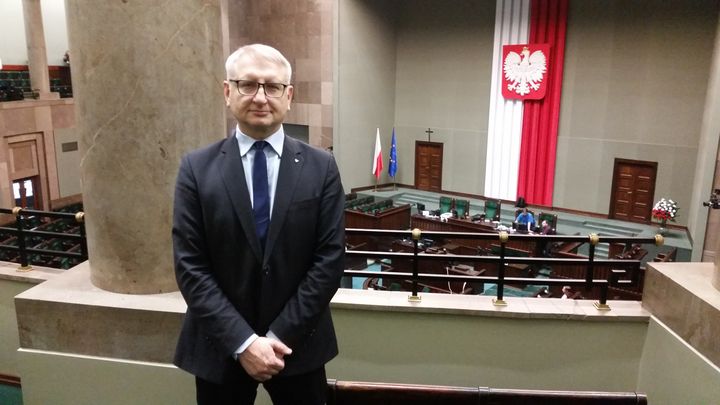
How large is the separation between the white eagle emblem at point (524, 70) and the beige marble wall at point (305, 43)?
5138mm

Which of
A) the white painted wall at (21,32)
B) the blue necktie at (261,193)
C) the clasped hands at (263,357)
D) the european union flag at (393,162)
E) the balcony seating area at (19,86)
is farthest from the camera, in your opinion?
the european union flag at (393,162)

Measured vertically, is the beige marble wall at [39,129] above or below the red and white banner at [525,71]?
below

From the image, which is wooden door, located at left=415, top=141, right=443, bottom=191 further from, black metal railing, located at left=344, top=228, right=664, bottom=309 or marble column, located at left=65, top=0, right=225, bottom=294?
marble column, located at left=65, top=0, right=225, bottom=294

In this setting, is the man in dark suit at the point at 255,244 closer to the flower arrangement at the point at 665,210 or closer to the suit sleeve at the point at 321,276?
the suit sleeve at the point at 321,276

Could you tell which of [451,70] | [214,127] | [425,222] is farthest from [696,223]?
[214,127]

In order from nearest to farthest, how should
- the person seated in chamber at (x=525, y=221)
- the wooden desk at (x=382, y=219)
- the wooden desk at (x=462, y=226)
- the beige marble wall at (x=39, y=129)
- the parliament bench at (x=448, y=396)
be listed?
the parliament bench at (x=448, y=396) < the person seated in chamber at (x=525, y=221) < the wooden desk at (x=462, y=226) < the wooden desk at (x=382, y=219) < the beige marble wall at (x=39, y=129)

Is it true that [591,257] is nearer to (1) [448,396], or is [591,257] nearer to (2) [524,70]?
(1) [448,396]

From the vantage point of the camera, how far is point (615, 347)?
12.7 ft

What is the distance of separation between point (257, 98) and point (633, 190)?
551 inches

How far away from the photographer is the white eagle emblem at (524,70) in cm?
1452

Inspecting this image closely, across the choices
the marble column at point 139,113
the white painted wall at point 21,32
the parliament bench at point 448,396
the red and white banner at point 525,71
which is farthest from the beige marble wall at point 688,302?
the white painted wall at point 21,32

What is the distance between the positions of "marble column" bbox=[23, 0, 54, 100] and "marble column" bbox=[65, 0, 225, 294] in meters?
13.8

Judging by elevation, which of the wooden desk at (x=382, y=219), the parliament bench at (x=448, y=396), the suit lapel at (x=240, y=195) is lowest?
the wooden desk at (x=382, y=219)

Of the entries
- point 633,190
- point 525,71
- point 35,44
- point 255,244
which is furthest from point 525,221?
point 35,44
